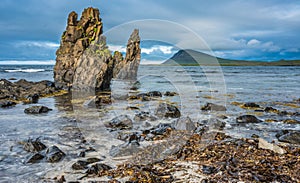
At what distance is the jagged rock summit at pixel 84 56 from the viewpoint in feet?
106

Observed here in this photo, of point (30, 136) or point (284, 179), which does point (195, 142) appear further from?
point (30, 136)

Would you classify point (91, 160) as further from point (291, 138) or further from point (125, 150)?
point (291, 138)

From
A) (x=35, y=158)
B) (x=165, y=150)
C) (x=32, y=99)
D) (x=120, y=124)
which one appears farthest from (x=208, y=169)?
(x=32, y=99)

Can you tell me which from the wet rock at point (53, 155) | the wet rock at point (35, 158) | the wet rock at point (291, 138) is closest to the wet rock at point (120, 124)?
the wet rock at point (53, 155)

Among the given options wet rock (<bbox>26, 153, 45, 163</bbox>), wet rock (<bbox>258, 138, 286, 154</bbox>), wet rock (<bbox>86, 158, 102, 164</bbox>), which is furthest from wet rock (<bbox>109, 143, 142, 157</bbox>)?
wet rock (<bbox>258, 138, 286, 154</bbox>)

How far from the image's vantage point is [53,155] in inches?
312

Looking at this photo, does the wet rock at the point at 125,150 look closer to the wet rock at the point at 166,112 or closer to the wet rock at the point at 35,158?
the wet rock at the point at 35,158

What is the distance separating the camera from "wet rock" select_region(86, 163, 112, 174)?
680 centimetres

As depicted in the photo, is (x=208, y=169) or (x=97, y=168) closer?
(x=208, y=169)

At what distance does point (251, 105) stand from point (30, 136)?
15344 mm

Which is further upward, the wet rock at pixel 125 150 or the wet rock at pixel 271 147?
the wet rock at pixel 271 147

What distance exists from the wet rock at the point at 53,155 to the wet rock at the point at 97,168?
1.61m

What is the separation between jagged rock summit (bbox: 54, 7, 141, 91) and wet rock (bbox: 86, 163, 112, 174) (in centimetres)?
2552

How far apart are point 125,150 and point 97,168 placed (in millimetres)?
1604
